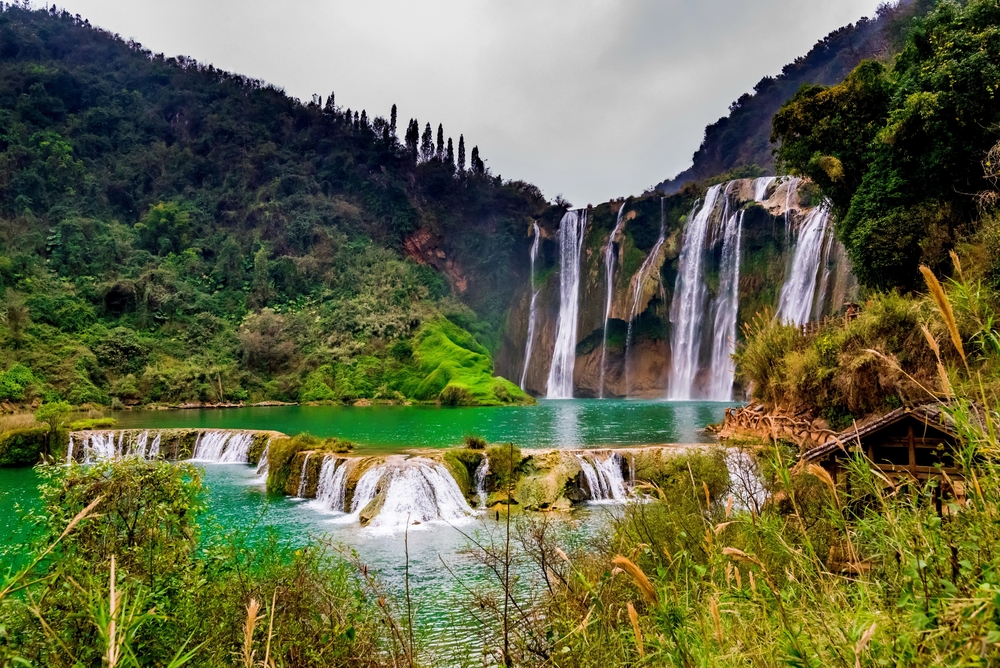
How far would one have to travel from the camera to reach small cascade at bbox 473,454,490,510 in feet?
37.2

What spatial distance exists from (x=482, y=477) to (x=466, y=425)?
806cm

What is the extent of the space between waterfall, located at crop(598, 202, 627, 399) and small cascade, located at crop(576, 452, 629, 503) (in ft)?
96.2

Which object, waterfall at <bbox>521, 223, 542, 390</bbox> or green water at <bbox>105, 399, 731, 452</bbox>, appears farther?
waterfall at <bbox>521, 223, 542, 390</bbox>

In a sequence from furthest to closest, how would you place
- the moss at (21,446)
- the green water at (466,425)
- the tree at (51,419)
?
the green water at (466,425), the tree at (51,419), the moss at (21,446)

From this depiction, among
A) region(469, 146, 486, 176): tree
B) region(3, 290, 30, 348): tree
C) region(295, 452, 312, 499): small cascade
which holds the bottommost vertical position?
region(295, 452, 312, 499): small cascade

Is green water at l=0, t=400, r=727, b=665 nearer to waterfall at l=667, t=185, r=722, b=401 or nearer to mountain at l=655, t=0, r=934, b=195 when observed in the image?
waterfall at l=667, t=185, r=722, b=401

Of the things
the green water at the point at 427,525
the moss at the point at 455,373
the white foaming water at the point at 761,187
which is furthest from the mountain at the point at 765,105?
the green water at the point at 427,525

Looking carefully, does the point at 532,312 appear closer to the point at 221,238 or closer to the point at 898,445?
the point at 221,238

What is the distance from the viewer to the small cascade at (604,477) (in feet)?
37.4

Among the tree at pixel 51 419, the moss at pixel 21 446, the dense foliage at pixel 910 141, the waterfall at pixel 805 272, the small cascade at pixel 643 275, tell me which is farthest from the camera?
the small cascade at pixel 643 275

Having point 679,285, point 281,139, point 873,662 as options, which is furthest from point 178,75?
point 873,662

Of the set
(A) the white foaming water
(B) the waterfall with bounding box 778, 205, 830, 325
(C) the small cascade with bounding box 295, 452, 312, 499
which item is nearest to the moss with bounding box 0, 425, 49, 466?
(C) the small cascade with bounding box 295, 452, 312, 499

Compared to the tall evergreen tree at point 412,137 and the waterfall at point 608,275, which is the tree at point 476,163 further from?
the waterfall at point 608,275

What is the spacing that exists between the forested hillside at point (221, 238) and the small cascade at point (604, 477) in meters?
18.7
